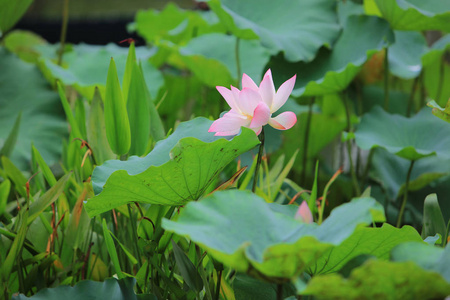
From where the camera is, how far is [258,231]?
0.38 m

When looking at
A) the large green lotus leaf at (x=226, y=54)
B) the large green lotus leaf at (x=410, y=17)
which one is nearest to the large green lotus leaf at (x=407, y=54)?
the large green lotus leaf at (x=410, y=17)

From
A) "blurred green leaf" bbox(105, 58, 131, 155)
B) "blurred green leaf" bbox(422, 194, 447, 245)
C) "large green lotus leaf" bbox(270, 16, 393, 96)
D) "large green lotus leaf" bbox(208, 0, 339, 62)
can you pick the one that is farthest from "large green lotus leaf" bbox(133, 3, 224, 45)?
"blurred green leaf" bbox(422, 194, 447, 245)

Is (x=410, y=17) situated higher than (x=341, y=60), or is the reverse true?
(x=410, y=17)

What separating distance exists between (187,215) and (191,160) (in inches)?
3.2

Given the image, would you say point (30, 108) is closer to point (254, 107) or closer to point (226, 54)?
point (226, 54)

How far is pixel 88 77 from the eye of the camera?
4.38ft

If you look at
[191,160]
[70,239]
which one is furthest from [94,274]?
[191,160]

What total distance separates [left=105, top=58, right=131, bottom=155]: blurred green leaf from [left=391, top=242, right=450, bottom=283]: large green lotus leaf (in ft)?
1.24

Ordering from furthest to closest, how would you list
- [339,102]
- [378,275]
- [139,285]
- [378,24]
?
[339,102], [378,24], [139,285], [378,275]

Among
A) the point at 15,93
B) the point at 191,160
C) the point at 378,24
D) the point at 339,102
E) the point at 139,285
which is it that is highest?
the point at 191,160

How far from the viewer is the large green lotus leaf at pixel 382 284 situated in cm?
32

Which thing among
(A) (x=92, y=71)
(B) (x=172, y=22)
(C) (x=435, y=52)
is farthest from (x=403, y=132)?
(B) (x=172, y=22)

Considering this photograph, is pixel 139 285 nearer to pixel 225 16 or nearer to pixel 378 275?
pixel 378 275

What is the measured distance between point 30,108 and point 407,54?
1.04m
